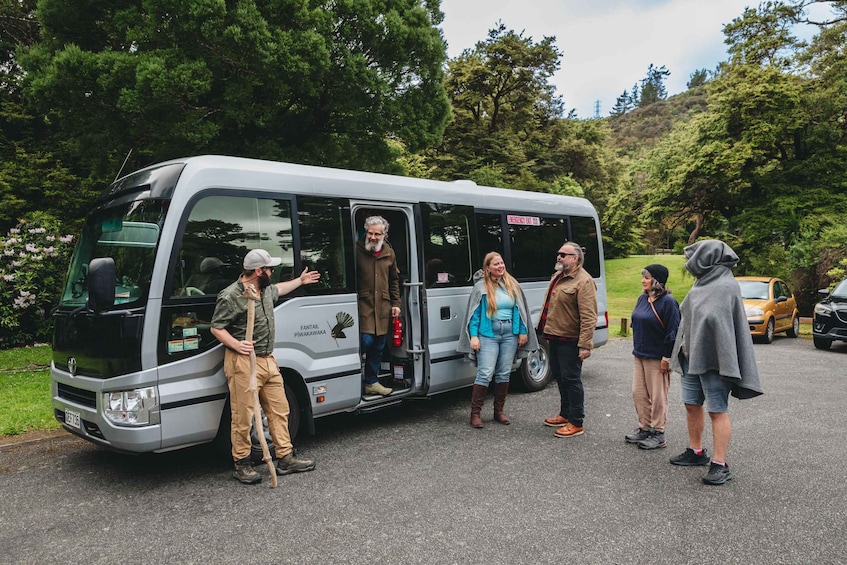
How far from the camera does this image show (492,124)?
30.1 m

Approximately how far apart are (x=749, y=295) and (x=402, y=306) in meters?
12.3

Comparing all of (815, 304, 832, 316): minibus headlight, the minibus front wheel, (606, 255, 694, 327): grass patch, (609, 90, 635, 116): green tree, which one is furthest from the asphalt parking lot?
(609, 90, 635, 116): green tree

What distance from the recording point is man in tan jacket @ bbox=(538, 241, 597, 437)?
19.6 ft

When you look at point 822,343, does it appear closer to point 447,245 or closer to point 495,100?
point 447,245

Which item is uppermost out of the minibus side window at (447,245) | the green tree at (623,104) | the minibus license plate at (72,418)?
the green tree at (623,104)

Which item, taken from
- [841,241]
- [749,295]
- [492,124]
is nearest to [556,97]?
[492,124]

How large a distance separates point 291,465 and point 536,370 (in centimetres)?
449

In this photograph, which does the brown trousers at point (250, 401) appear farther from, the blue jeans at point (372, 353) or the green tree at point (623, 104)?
the green tree at point (623, 104)

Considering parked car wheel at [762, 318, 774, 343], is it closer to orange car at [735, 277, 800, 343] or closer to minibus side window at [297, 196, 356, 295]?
orange car at [735, 277, 800, 343]

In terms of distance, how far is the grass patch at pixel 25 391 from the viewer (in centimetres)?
656

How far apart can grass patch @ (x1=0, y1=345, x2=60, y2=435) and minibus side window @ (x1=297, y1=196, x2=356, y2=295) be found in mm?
3708

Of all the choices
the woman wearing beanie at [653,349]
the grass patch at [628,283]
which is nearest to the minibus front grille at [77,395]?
the woman wearing beanie at [653,349]

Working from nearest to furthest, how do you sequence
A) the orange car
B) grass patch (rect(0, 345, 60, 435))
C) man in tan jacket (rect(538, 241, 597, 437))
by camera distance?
man in tan jacket (rect(538, 241, 597, 437)) → grass patch (rect(0, 345, 60, 435)) → the orange car

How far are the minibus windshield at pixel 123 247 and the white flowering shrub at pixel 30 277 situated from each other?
6.84m
